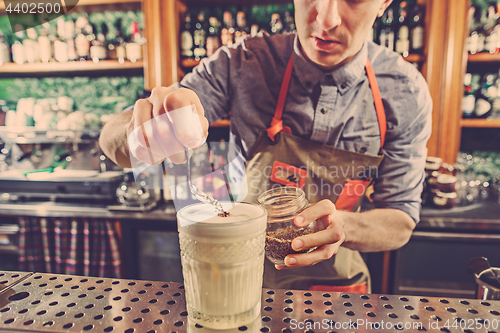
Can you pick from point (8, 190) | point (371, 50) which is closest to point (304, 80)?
point (371, 50)

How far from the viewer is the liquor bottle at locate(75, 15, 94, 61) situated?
2.67 m

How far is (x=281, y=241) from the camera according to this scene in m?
0.74

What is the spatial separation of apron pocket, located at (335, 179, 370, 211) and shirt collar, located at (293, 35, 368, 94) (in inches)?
15.3

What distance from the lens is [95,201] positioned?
2.36 m

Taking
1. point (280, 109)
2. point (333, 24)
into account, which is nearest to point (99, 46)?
point (280, 109)

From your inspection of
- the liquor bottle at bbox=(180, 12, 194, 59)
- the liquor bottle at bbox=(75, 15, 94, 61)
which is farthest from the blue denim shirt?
the liquor bottle at bbox=(75, 15, 94, 61)

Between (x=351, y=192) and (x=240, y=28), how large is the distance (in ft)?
6.28

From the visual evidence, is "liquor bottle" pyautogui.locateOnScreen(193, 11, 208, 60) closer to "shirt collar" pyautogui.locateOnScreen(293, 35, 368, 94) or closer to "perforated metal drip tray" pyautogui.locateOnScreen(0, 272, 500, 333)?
"shirt collar" pyautogui.locateOnScreen(293, 35, 368, 94)

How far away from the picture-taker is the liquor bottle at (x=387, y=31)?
7.80ft

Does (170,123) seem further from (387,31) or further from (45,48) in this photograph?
(45,48)

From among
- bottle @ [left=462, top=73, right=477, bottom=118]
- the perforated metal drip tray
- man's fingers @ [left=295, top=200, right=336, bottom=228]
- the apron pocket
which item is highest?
bottle @ [left=462, top=73, right=477, bottom=118]

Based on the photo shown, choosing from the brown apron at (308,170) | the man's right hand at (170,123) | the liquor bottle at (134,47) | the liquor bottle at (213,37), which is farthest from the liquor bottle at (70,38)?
the man's right hand at (170,123)

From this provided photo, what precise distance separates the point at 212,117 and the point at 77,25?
2249 mm

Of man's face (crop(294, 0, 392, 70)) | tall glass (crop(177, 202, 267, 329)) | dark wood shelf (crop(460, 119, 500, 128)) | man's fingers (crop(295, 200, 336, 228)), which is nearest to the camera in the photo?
tall glass (crop(177, 202, 267, 329))
